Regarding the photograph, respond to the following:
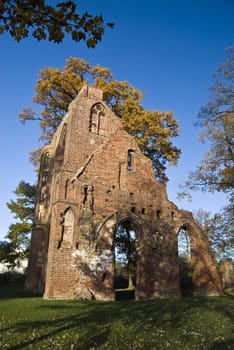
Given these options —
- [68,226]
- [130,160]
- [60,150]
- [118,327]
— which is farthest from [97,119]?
[118,327]

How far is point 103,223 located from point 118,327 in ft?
25.8

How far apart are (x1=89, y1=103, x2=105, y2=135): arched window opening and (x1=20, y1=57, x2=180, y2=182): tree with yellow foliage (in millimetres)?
4687

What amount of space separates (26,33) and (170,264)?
14369 mm

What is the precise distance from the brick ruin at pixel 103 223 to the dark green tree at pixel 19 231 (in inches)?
275

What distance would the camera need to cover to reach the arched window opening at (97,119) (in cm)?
1870

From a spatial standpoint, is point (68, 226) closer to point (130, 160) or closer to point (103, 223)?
point (103, 223)

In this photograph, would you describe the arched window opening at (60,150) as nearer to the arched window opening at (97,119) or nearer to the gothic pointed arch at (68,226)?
the arched window opening at (97,119)

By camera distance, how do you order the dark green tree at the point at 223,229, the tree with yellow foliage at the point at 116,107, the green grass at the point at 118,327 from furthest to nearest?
the tree with yellow foliage at the point at 116,107 → the dark green tree at the point at 223,229 → the green grass at the point at 118,327

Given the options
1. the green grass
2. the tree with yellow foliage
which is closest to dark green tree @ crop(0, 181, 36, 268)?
the tree with yellow foliage

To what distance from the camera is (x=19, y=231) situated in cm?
2577

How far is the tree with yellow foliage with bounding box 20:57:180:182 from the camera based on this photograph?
23.9m

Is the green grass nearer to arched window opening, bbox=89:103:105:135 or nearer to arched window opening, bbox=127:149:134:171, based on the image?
arched window opening, bbox=127:149:134:171

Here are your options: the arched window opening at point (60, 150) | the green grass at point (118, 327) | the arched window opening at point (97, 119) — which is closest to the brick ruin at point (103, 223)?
the arched window opening at point (97, 119)

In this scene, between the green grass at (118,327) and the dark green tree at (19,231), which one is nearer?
the green grass at (118,327)
